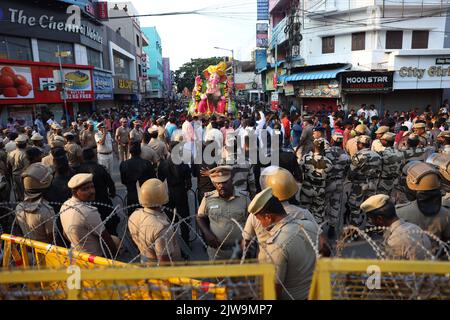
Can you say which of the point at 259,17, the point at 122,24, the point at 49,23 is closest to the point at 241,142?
the point at 49,23

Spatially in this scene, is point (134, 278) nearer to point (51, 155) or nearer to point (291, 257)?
point (291, 257)

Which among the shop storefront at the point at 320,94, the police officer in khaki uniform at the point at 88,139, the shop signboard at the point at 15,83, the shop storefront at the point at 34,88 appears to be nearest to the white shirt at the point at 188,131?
the police officer in khaki uniform at the point at 88,139


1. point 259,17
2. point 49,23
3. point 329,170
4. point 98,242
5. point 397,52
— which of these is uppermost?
point 259,17

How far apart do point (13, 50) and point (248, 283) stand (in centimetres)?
2051

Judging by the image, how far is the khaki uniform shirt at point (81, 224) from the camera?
3084mm

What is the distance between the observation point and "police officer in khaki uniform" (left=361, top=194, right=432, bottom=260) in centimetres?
231

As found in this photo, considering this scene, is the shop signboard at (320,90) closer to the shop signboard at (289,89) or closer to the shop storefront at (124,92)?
the shop signboard at (289,89)

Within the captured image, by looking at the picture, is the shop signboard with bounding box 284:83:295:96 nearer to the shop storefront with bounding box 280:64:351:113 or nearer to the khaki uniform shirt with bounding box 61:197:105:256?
the shop storefront with bounding box 280:64:351:113

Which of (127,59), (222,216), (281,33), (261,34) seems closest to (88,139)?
(222,216)

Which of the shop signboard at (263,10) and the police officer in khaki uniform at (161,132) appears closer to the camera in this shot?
the police officer in khaki uniform at (161,132)

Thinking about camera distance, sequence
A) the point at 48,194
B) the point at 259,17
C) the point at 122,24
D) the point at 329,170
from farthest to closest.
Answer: the point at 122,24 → the point at 259,17 → the point at 329,170 → the point at 48,194

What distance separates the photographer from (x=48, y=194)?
4367 mm

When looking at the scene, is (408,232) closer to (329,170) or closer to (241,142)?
(329,170)
